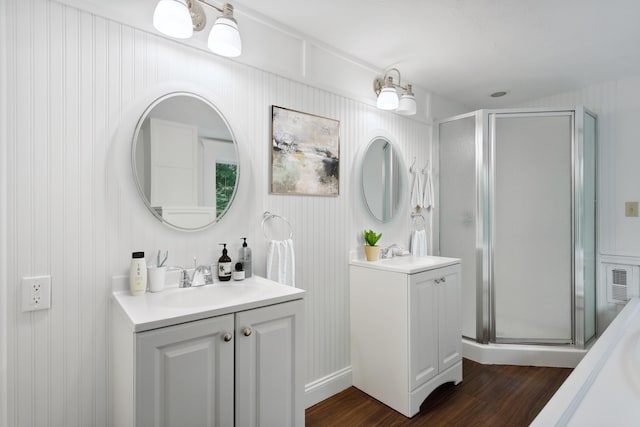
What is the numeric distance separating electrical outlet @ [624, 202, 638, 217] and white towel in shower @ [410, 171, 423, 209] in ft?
5.79

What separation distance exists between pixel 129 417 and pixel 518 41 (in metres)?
2.92

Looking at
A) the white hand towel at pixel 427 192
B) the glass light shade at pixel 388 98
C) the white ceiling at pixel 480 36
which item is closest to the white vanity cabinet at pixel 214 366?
the glass light shade at pixel 388 98

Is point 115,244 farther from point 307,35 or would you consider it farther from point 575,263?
point 575,263

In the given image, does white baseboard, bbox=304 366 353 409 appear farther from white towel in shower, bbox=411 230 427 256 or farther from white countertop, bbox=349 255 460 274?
white towel in shower, bbox=411 230 427 256

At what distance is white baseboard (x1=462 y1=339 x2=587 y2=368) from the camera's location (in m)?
2.61

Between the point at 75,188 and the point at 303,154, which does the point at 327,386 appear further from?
the point at 75,188

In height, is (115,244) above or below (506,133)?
below

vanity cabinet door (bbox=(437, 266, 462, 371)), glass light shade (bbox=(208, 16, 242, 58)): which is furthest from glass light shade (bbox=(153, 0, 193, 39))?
vanity cabinet door (bbox=(437, 266, 462, 371))

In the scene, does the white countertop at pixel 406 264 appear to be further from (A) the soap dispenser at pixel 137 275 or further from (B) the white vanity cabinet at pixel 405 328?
(A) the soap dispenser at pixel 137 275

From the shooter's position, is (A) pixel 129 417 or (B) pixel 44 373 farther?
(B) pixel 44 373

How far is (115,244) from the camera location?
4.72 feet

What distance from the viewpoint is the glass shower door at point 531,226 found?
8.89 feet

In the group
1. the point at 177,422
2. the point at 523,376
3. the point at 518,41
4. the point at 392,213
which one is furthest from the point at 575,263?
the point at 177,422

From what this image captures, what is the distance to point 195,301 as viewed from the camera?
4.36 feet
